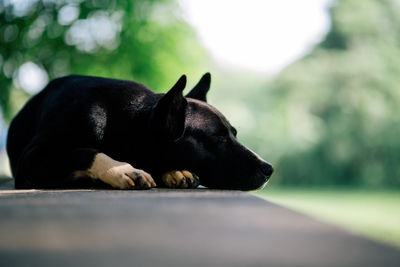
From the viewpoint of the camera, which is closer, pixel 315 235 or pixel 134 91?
pixel 315 235

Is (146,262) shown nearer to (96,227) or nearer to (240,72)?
(96,227)

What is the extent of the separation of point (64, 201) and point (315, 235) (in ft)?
4.16

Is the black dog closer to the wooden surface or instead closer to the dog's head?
the dog's head

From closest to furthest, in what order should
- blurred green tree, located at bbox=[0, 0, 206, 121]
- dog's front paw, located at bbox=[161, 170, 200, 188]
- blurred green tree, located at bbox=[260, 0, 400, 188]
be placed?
dog's front paw, located at bbox=[161, 170, 200, 188] → blurred green tree, located at bbox=[0, 0, 206, 121] → blurred green tree, located at bbox=[260, 0, 400, 188]

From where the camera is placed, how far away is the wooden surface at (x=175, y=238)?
1.06 metres

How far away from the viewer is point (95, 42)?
47.8ft

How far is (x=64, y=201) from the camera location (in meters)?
2.15

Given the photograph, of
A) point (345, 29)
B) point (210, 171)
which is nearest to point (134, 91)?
point (210, 171)

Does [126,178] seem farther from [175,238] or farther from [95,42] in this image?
[95,42]

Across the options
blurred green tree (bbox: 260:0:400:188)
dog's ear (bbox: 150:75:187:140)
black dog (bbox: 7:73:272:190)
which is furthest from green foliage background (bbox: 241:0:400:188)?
dog's ear (bbox: 150:75:187:140)

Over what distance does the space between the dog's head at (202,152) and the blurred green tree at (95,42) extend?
36.4 ft

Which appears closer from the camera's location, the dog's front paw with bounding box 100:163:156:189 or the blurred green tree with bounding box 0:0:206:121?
the dog's front paw with bounding box 100:163:156:189

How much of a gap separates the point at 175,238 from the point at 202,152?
215 cm

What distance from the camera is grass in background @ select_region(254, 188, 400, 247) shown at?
16681mm
